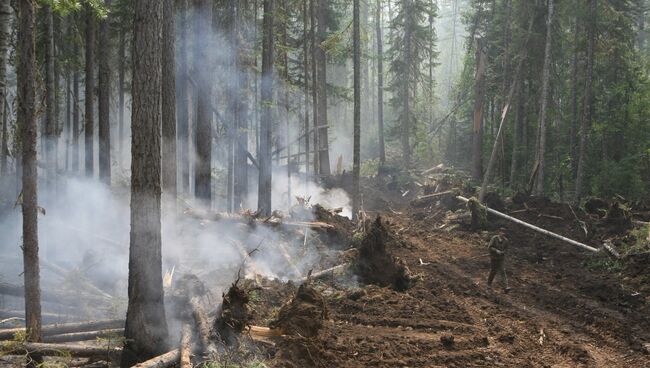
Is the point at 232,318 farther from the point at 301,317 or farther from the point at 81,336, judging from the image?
the point at 81,336

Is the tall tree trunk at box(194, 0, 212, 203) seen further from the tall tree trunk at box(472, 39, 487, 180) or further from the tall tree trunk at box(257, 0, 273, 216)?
the tall tree trunk at box(472, 39, 487, 180)

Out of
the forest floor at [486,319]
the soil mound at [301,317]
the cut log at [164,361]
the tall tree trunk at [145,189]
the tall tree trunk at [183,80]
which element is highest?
the tall tree trunk at [183,80]

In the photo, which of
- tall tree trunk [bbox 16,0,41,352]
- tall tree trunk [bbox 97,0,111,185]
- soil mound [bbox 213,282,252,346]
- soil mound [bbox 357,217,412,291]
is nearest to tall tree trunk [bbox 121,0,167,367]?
soil mound [bbox 213,282,252,346]

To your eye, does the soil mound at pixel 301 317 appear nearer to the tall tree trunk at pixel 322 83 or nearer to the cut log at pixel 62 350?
the cut log at pixel 62 350

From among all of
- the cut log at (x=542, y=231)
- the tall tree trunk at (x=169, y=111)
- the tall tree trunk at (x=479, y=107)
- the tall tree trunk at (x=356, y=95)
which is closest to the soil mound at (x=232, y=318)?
the tall tree trunk at (x=169, y=111)

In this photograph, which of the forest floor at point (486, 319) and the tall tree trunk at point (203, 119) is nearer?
the forest floor at point (486, 319)

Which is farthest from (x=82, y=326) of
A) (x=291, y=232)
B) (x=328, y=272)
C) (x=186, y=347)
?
(x=291, y=232)

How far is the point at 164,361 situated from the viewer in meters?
6.96

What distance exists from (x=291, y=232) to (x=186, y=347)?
8321 millimetres

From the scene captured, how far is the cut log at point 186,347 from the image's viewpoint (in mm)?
6965

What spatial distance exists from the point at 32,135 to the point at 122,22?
41.9ft

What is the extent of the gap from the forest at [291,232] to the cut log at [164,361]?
31mm

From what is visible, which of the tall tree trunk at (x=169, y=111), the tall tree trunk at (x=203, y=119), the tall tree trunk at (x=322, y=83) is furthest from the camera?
the tall tree trunk at (x=322, y=83)

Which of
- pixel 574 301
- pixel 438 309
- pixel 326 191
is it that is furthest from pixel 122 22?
pixel 574 301
